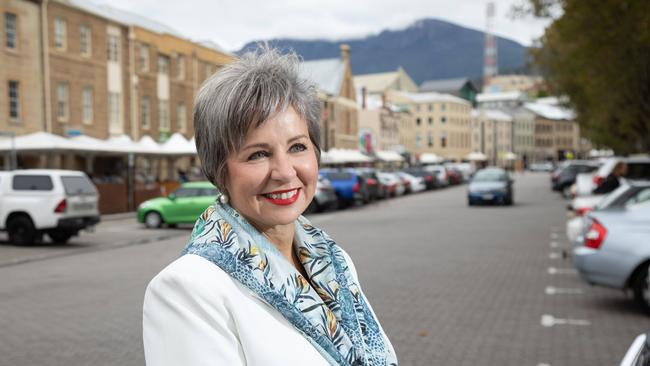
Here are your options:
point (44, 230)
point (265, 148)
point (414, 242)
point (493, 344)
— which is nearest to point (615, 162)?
point (414, 242)

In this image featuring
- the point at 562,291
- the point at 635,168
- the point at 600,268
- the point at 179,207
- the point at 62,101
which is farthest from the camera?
the point at 62,101

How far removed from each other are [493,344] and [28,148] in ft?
72.8

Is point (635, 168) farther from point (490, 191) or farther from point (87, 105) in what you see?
point (87, 105)

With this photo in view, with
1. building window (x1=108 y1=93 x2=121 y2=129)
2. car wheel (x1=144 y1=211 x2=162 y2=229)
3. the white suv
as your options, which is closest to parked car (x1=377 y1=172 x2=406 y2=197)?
building window (x1=108 y1=93 x2=121 y2=129)

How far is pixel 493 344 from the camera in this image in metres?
6.92

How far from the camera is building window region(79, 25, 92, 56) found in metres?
33.4

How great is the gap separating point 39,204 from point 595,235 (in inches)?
514

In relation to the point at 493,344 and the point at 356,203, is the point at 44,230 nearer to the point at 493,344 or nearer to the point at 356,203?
the point at 493,344

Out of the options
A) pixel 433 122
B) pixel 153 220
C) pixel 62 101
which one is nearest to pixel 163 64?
pixel 62 101

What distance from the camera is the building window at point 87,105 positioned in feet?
109

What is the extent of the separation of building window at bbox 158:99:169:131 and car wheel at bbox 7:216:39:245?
23.1 m

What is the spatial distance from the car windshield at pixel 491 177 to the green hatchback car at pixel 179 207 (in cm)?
1565

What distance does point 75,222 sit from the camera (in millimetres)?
17156

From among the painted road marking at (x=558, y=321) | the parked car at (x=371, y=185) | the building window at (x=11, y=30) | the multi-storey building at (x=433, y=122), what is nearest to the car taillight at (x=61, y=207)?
the painted road marking at (x=558, y=321)
